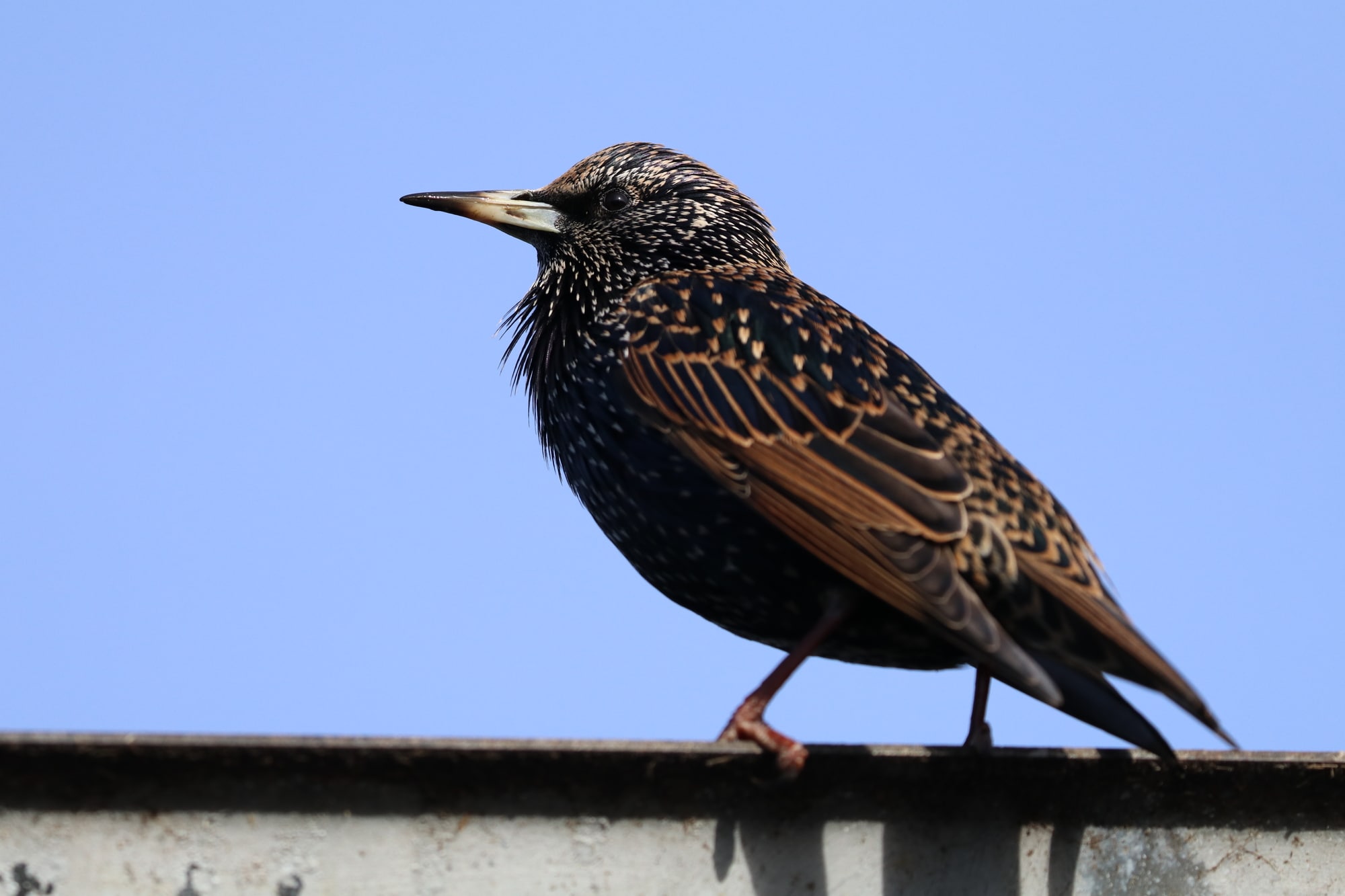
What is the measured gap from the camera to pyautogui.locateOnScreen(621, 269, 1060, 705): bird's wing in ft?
10.5

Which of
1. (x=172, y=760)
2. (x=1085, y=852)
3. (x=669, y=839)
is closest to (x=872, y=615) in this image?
(x=1085, y=852)

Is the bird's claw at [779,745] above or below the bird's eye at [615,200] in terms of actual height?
below

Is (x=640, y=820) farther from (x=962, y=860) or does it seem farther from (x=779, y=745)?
(x=962, y=860)

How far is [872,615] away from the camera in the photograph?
3670 millimetres

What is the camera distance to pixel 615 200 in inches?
192

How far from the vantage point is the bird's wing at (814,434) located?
3213 mm

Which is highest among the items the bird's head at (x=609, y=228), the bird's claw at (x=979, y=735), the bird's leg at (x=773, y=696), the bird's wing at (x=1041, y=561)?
the bird's head at (x=609, y=228)

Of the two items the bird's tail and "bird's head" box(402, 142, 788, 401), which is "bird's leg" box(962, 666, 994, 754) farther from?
"bird's head" box(402, 142, 788, 401)

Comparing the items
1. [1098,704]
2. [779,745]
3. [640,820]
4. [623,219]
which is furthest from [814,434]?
[623,219]

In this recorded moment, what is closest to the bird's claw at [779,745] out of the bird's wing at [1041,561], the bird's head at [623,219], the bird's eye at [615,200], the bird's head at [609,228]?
the bird's wing at [1041,561]

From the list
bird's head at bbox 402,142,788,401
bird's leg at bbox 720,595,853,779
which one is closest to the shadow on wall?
bird's leg at bbox 720,595,853,779

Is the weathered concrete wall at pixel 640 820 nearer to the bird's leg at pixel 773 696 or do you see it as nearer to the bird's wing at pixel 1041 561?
the bird's leg at pixel 773 696

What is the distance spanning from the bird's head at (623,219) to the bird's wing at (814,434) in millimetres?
373

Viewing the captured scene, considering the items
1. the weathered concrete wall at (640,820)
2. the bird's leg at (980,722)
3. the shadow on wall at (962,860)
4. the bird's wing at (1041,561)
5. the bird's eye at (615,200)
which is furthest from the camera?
the bird's eye at (615,200)
